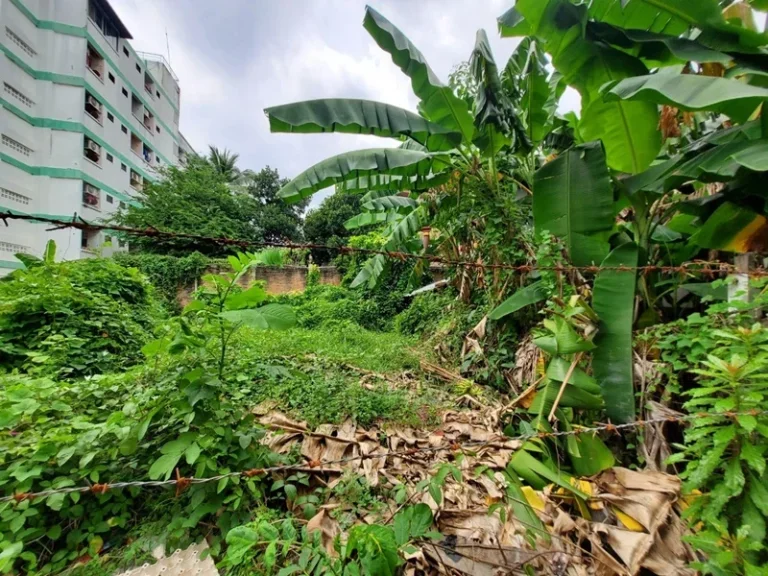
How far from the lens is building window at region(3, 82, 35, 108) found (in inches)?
434

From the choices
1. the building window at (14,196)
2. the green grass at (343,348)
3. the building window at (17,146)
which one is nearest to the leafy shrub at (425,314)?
the green grass at (343,348)

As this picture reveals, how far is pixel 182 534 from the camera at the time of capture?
124 cm

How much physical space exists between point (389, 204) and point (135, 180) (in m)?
18.4

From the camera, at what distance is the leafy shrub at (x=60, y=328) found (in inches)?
94.9

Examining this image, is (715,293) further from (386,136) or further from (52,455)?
(52,455)

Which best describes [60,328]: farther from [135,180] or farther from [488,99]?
[135,180]

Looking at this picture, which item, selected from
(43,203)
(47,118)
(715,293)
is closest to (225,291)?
(715,293)

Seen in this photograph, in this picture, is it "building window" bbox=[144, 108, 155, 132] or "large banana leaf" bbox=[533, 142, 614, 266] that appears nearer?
"large banana leaf" bbox=[533, 142, 614, 266]

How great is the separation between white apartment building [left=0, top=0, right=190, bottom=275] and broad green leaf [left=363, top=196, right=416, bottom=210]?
434 inches

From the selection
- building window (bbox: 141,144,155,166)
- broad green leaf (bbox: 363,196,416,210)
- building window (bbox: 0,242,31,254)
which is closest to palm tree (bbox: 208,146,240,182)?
building window (bbox: 141,144,155,166)

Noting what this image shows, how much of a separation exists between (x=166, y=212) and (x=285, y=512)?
14778mm

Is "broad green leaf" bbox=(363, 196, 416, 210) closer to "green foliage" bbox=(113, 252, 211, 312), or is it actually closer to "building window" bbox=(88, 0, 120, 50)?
"green foliage" bbox=(113, 252, 211, 312)

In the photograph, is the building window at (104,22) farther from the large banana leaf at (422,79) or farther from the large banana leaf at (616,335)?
the large banana leaf at (616,335)

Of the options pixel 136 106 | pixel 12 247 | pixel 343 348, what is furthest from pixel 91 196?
pixel 343 348
